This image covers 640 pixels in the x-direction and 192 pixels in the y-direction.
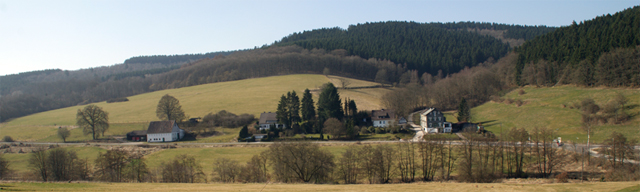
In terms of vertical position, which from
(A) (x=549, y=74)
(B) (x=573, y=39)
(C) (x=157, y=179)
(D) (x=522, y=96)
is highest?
(B) (x=573, y=39)

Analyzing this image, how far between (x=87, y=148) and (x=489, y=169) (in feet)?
205

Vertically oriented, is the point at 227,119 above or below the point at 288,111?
below

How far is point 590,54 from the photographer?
7025 cm

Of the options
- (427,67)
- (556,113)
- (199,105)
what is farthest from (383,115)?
(427,67)

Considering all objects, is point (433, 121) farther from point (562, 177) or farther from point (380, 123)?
point (562, 177)

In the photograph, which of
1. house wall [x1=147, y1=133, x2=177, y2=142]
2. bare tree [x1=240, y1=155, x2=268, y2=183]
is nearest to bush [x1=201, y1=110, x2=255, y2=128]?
house wall [x1=147, y1=133, x2=177, y2=142]

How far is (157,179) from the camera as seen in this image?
36.8 metres

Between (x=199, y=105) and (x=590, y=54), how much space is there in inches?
3545

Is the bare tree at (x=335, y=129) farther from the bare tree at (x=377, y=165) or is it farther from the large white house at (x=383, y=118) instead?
the bare tree at (x=377, y=165)

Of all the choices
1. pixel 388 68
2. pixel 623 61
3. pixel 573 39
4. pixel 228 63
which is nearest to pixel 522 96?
pixel 623 61

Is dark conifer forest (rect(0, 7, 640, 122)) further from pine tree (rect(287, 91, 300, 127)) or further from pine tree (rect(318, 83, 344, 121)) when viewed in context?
pine tree (rect(287, 91, 300, 127))

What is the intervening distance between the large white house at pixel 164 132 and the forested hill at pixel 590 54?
82101 mm

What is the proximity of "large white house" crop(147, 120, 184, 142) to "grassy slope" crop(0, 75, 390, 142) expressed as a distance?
7969 millimetres

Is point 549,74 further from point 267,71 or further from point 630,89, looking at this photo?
point 267,71
